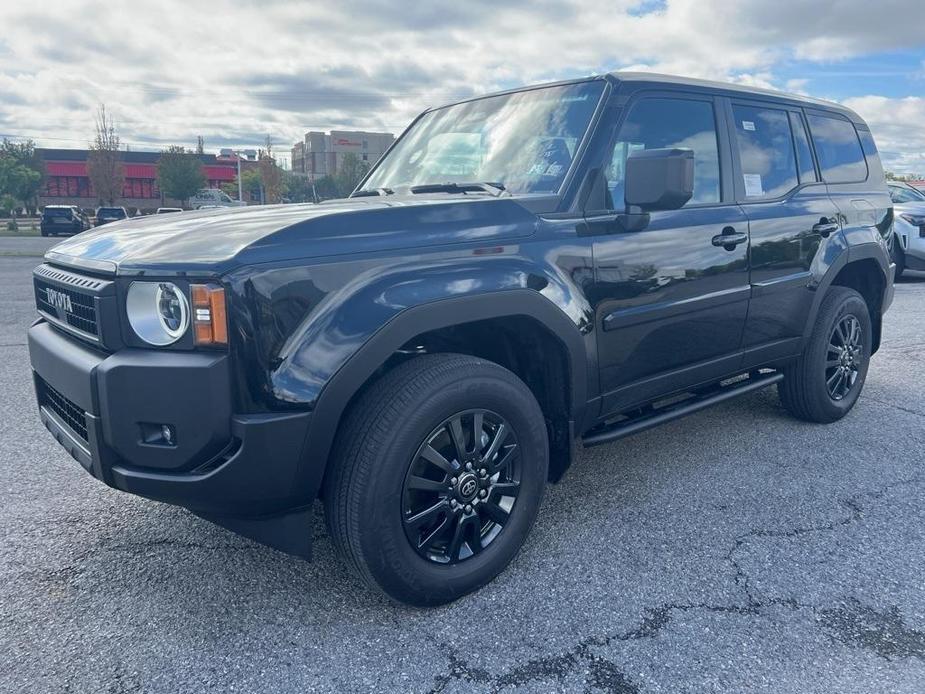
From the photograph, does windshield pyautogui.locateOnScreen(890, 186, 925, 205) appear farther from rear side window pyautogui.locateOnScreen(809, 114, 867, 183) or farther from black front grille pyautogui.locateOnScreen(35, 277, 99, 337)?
black front grille pyautogui.locateOnScreen(35, 277, 99, 337)

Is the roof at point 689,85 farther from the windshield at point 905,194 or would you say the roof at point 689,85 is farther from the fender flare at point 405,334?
the windshield at point 905,194

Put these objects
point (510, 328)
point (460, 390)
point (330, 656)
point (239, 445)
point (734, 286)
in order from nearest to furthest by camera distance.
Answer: point (239, 445) < point (330, 656) < point (460, 390) < point (510, 328) < point (734, 286)

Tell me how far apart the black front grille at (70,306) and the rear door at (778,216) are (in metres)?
3.02

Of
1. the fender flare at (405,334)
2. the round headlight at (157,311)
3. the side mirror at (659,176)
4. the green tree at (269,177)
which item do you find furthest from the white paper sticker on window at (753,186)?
the green tree at (269,177)

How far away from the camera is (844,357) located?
15.7 feet

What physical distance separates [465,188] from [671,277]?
100 centimetres

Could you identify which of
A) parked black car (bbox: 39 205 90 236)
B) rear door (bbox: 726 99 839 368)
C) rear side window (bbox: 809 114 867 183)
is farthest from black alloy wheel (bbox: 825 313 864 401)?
parked black car (bbox: 39 205 90 236)

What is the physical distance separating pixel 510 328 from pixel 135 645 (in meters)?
1.71

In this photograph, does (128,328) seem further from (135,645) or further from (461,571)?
(461,571)

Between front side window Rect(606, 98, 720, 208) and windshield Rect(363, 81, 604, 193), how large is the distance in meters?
0.20

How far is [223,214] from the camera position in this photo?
10.0 feet

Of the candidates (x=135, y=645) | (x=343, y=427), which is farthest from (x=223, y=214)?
(x=135, y=645)

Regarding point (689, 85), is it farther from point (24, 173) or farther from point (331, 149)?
point (331, 149)

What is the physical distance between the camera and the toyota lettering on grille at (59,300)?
108 inches
